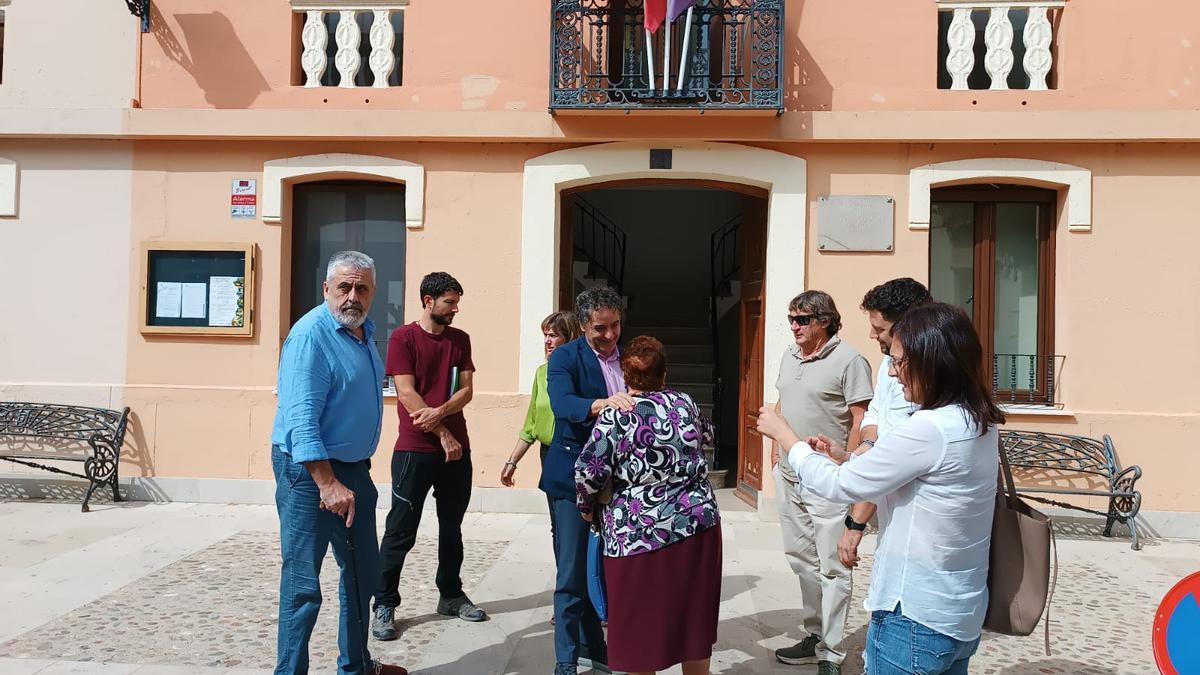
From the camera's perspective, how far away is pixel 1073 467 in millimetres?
6938

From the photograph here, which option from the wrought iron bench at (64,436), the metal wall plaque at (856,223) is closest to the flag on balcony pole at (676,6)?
the metal wall plaque at (856,223)

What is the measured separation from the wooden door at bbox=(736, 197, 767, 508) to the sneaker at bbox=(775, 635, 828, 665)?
137 inches

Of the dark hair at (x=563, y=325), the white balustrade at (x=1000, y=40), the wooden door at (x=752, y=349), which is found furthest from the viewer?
the wooden door at (x=752, y=349)

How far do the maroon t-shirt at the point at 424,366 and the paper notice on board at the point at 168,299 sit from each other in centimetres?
431

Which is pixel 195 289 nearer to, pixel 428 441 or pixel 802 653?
pixel 428 441

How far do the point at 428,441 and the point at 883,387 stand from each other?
249 cm

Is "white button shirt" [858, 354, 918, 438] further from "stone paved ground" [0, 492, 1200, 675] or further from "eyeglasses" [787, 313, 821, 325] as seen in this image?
"stone paved ground" [0, 492, 1200, 675]

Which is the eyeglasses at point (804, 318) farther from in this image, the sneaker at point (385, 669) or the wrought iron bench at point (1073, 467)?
the wrought iron bench at point (1073, 467)

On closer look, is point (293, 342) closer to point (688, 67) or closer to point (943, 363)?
point (943, 363)

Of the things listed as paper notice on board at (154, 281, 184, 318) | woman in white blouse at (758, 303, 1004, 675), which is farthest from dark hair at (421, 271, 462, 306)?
paper notice on board at (154, 281, 184, 318)

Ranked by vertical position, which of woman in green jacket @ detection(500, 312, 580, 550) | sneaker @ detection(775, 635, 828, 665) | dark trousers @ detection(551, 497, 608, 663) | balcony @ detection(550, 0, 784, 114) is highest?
balcony @ detection(550, 0, 784, 114)

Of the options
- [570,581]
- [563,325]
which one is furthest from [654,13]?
[570,581]

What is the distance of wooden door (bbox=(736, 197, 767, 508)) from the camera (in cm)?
779

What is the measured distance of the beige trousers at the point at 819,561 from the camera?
3805mm
